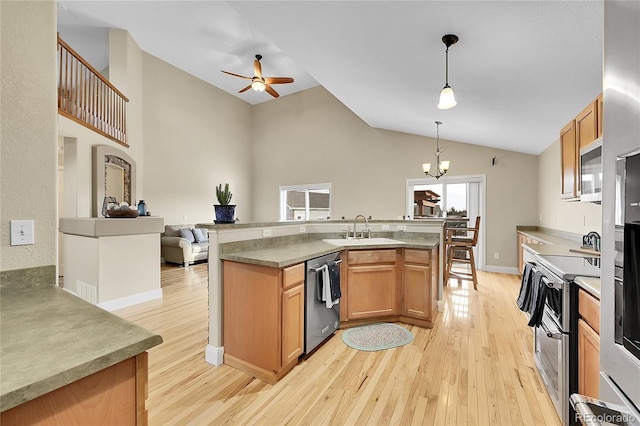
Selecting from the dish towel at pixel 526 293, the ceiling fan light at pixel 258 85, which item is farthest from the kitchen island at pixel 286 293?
the ceiling fan light at pixel 258 85

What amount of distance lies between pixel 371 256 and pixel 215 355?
1.66 meters

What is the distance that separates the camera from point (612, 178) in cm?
85

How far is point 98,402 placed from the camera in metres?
0.71

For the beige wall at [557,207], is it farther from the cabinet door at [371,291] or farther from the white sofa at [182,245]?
the white sofa at [182,245]

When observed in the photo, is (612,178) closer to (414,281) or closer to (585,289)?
(585,289)

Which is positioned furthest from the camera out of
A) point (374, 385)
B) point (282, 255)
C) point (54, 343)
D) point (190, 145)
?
point (190, 145)

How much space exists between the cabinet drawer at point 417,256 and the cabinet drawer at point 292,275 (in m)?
1.29

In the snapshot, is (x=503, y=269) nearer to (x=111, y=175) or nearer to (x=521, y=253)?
(x=521, y=253)

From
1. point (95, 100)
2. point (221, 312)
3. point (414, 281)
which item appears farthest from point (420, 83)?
point (95, 100)

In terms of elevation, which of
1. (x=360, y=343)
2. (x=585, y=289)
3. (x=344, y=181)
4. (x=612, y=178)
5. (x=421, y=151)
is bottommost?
(x=360, y=343)

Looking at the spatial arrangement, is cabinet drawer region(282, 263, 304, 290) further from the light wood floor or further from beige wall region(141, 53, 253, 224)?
beige wall region(141, 53, 253, 224)

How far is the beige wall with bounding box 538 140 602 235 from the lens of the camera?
318 cm

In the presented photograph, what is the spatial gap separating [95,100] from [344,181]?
519 centimetres

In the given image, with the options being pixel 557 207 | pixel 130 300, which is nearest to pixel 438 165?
pixel 557 207
